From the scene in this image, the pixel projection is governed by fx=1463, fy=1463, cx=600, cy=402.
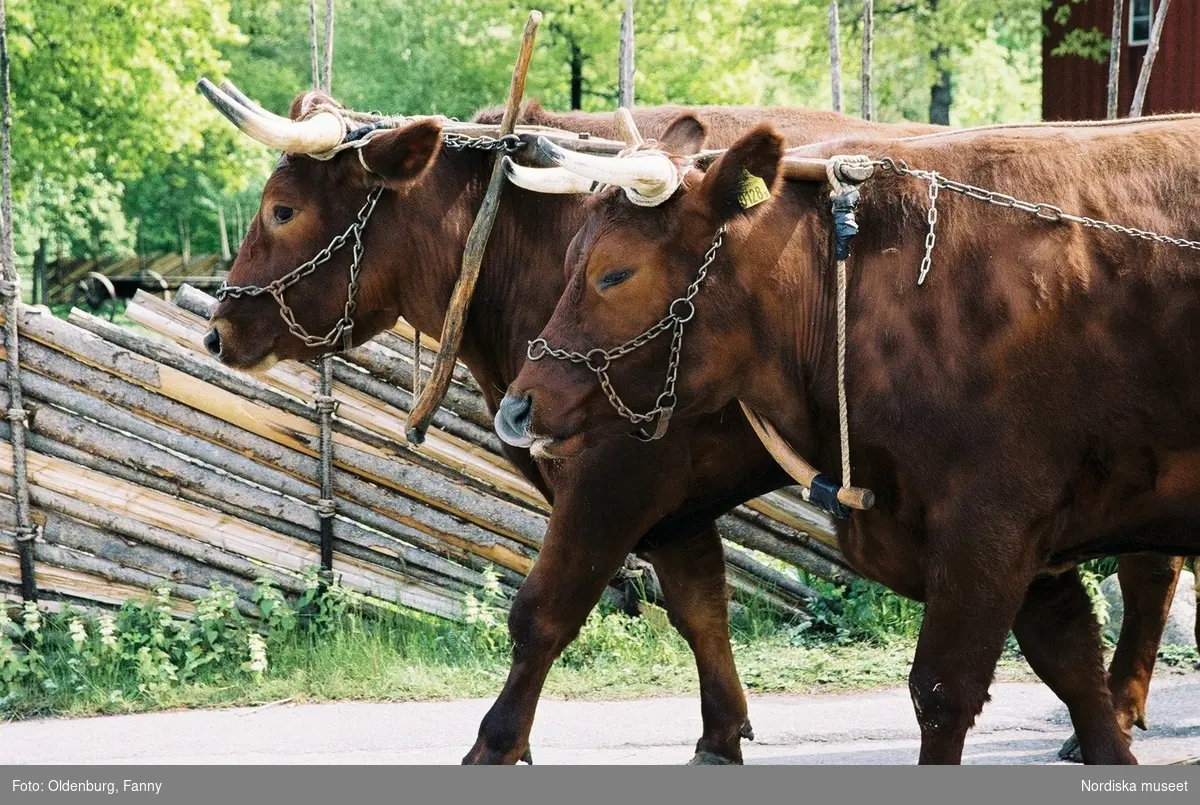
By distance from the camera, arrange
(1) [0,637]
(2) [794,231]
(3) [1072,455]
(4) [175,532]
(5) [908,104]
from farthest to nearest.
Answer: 1. (5) [908,104]
2. (4) [175,532]
3. (1) [0,637]
4. (2) [794,231]
5. (3) [1072,455]

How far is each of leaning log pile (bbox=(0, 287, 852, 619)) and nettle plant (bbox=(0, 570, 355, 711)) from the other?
0.14 m

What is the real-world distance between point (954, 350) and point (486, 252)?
186cm

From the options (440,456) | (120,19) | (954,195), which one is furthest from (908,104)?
(954,195)

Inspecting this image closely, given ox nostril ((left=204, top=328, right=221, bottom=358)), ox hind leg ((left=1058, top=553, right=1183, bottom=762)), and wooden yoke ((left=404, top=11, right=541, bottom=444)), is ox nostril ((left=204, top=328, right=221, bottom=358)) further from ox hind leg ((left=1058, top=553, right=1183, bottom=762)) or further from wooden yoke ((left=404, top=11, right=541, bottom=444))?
ox hind leg ((left=1058, top=553, right=1183, bottom=762))

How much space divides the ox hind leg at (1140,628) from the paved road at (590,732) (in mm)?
184

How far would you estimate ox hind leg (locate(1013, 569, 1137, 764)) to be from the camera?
4637 millimetres

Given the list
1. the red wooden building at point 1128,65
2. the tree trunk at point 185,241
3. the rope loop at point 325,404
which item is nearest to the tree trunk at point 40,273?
the tree trunk at point 185,241

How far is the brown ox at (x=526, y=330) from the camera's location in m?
4.79

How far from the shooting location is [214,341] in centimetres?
524

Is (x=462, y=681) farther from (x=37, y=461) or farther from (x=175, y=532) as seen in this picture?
(x=37, y=461)

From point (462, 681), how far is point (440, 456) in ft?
3.76

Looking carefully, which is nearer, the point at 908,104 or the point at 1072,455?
the point at 1072,455

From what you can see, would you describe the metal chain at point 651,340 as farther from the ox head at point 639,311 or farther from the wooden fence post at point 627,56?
the wooden fence post at point 627,56

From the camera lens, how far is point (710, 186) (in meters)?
3.97
